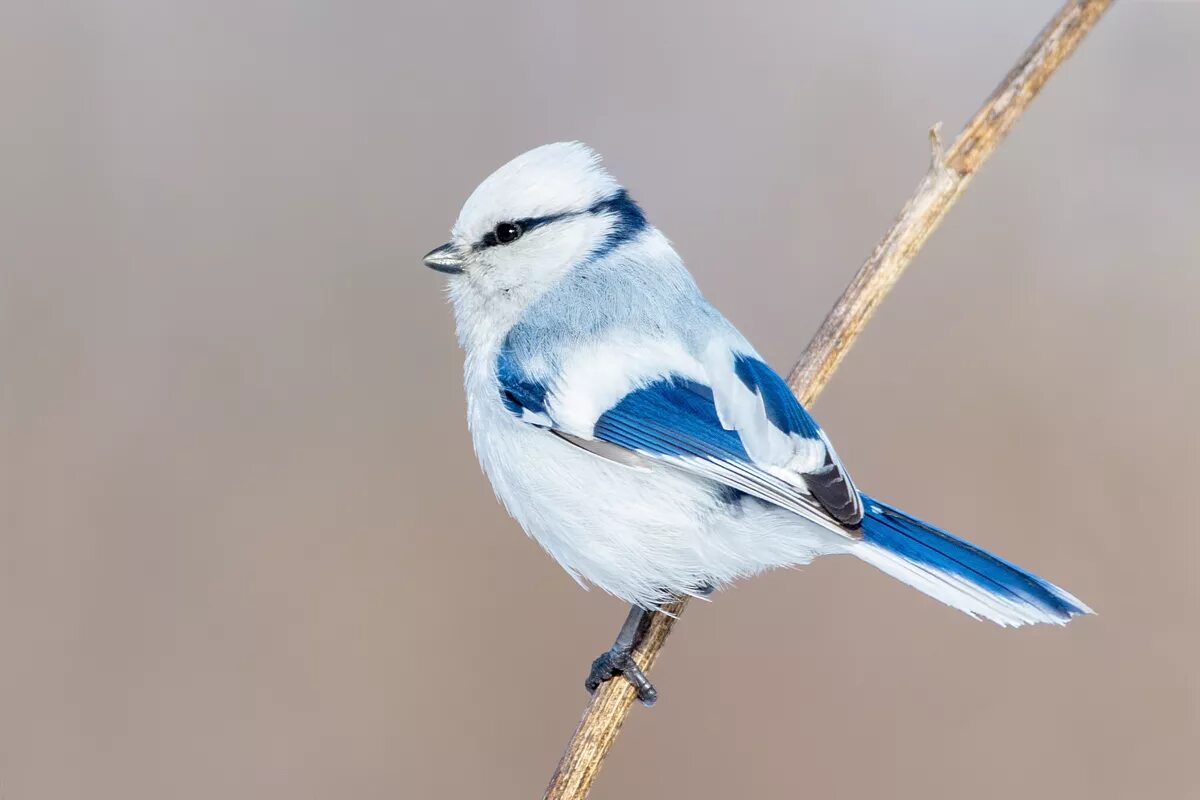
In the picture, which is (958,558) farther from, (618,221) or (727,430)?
(618,221)

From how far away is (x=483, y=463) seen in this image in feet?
2.83

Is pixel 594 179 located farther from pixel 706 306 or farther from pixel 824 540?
pixel 824 540

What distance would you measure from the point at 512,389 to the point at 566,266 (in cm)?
13

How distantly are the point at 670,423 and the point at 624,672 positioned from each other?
206 mm

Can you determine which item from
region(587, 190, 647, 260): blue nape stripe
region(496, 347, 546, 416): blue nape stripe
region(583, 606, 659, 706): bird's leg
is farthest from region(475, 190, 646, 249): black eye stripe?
region(583, 606, 659, 706): bird's leg

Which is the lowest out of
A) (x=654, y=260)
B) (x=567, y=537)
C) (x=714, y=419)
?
(x=567, y=537)

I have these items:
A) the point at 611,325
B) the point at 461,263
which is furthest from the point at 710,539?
the point at 461,263

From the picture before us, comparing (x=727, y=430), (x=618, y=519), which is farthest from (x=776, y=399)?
(x=618, y=519)

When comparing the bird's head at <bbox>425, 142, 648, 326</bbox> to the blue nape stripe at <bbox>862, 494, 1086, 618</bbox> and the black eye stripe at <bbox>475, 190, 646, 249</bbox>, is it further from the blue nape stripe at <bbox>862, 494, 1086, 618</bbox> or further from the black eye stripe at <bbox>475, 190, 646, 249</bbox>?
the blue nape stripe at <bbox>862, 494, 1086, 618</bbox>

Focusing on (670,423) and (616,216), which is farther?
(616,216)

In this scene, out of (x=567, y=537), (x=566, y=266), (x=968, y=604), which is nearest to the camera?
(x=968, y=604)

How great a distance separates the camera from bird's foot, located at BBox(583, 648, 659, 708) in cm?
83

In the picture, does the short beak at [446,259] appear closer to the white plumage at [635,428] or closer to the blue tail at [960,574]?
the white plumage at [635,428]

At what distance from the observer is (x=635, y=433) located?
80 centimetres
